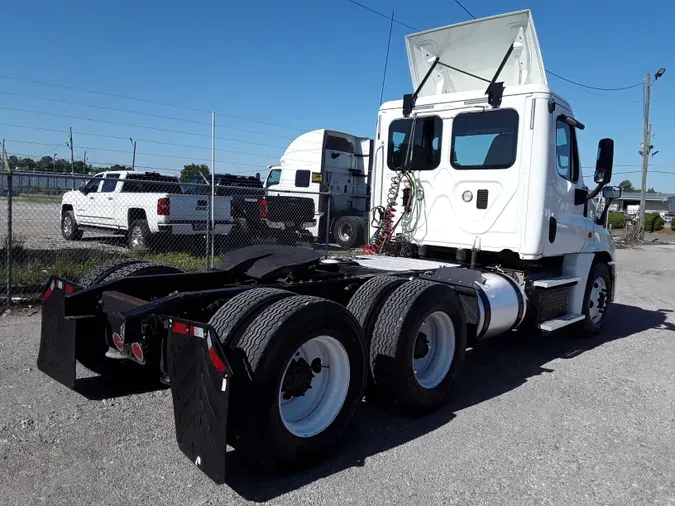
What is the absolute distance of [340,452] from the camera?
3.78 m

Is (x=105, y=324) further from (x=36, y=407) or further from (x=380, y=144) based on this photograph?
(x=380, y=144)

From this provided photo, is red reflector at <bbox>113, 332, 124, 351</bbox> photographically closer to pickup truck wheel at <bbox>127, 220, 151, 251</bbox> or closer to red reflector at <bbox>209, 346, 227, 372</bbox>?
red reflector at <bbox>209, 346, 227, 372</bbox>

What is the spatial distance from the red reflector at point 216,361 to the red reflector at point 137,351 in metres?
0.99

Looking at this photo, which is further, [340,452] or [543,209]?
[543,209]

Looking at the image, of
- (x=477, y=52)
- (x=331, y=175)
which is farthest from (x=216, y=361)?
(x=331, y=175)

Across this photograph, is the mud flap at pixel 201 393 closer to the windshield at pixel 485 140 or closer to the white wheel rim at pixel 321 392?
the white wheel rim at pixel 321 392

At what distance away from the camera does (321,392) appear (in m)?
3.80

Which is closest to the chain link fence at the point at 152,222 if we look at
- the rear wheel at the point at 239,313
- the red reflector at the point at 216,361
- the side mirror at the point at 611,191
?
the side mirror at the point at 611,191

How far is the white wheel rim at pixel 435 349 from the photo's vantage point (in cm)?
460

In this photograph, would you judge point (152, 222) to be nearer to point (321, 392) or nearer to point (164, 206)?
point (164, 206)

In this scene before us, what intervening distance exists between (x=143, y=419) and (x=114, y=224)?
34.3ft

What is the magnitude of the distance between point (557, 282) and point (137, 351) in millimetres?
4580

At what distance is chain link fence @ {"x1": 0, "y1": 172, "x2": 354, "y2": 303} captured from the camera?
9648 mm

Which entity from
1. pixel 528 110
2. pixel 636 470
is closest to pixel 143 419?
pixel 636 470
